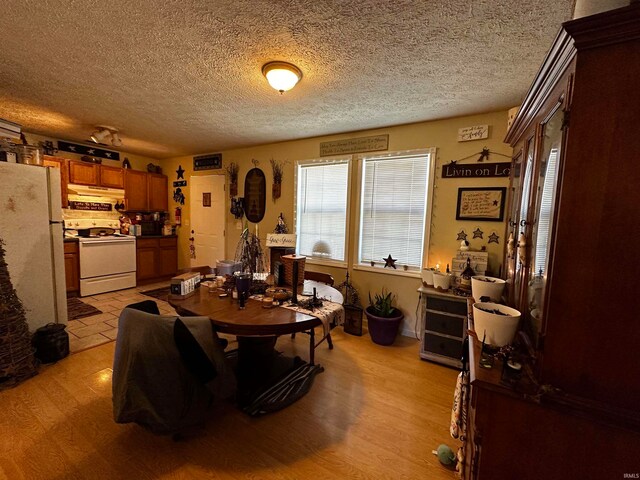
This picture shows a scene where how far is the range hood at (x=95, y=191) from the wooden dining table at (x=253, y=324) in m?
3.68

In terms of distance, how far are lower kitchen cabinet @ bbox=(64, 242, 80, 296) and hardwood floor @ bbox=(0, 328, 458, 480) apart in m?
2.25

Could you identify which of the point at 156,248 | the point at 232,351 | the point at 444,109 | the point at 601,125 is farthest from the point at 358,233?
the point at 156,248

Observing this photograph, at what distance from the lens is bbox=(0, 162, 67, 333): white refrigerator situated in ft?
7.48

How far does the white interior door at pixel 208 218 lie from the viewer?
4727 millimetres

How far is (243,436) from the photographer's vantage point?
5.46 ft

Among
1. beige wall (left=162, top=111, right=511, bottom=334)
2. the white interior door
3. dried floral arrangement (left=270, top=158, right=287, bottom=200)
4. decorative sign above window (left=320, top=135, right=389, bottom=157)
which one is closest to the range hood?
the white interior door

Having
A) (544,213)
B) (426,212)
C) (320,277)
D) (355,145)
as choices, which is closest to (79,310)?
(320,277)

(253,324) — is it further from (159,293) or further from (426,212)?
(159,293)

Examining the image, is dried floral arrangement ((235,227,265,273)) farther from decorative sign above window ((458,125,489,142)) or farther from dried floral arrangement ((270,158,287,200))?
decorative sign above window ((458,125,489,142))

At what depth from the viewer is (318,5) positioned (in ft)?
4.44

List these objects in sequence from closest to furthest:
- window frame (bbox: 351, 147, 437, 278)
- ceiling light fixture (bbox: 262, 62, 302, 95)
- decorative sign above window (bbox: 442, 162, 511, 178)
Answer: ceiling light fixture (bbox: 262, 62, 302, 95) < decorative sign above window (bbox: 442, 162, 511, 178) < window frame (bbox: 351, 147, 437, 278)

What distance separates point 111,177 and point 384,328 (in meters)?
5.03

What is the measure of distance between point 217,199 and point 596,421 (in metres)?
4.90

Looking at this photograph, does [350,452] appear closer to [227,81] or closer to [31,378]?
[31,378]
